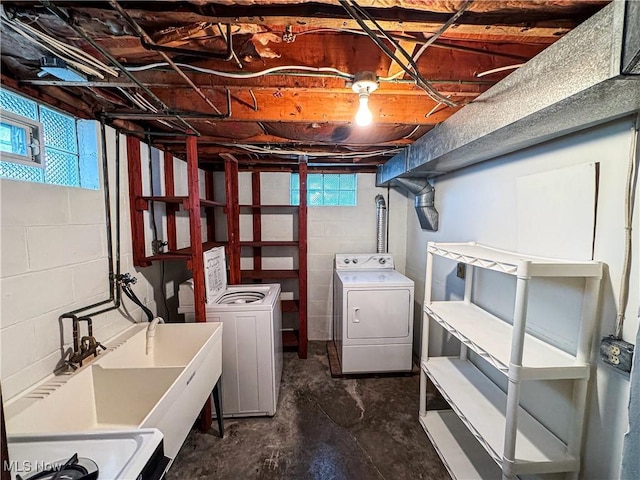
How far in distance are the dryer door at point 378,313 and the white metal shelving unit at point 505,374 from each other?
1.96 ft

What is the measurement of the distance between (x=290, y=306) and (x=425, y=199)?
1836 millimetres

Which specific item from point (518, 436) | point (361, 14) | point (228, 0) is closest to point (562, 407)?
point (518, 436)

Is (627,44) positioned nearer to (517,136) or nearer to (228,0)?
(517,136)

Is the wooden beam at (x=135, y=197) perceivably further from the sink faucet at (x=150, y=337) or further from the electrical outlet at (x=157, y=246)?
the sink faucet at (x=150, y=337)

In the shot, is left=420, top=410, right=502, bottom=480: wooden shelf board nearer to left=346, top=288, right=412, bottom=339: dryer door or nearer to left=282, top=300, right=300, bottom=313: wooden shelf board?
left=346, top=288, right=412, bottom=339: dryer door

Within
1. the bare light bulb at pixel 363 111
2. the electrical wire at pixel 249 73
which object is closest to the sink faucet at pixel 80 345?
the electrical wire at pixel 249 73

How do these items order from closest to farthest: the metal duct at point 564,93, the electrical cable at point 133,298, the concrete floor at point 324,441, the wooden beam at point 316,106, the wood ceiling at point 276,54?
the metal duct at point 564,93 < the wood ceiling at point 276,54 < the wooden beam at point 316,106 < the concrete floor at point 324,441 < the electrical cable at point 133,298

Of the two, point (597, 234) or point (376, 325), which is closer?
point (597, 234)

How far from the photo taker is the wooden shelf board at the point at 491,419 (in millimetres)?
1134

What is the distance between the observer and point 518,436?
1284 millimetres

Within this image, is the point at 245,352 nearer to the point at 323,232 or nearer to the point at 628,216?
the point at 323,232

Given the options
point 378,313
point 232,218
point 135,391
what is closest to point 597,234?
point 378,313

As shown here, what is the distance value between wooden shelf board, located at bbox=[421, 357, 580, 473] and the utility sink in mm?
1447

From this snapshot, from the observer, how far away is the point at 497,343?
1.34m
